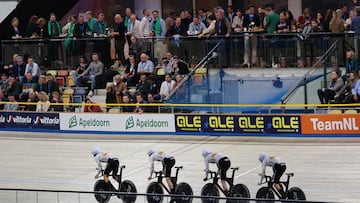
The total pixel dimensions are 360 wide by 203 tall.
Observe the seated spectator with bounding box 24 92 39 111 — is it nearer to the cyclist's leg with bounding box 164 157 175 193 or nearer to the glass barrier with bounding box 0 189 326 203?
the cyclist's leg with bounding box 164 157 175 193

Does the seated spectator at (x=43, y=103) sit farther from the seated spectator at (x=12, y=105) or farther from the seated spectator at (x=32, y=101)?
the seated spectator at (x=12, y=105)

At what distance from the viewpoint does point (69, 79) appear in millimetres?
34906

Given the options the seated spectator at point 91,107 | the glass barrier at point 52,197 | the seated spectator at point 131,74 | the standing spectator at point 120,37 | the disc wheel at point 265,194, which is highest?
the standing spectator at point 120,37

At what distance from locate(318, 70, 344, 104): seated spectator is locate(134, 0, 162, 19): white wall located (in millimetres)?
11146

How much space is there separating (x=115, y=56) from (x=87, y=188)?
1034cm

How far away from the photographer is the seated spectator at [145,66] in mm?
32469

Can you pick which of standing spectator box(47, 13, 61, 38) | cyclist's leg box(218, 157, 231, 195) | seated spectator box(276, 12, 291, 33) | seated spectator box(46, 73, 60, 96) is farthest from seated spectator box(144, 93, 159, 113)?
cyclist's leg box(218, 157, 231, 195)

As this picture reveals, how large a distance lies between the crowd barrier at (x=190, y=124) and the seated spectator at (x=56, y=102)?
0.35m

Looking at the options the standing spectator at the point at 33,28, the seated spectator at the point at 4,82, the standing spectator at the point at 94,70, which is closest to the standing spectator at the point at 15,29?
the standing spectator at the point at 33,28

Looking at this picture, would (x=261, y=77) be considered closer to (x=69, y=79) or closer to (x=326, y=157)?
(x=326, y=157)

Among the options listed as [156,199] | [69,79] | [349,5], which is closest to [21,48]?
[69,79]

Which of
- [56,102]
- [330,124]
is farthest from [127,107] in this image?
[330,124]

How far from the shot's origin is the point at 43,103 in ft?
108

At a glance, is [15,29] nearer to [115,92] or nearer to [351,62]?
Result: [115,92]
